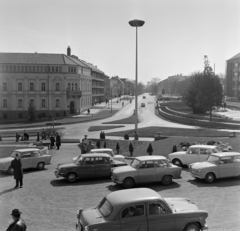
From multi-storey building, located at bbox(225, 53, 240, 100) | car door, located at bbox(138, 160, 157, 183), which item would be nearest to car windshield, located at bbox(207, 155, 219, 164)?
car door, located at bbox(138, 160, 157, 183)

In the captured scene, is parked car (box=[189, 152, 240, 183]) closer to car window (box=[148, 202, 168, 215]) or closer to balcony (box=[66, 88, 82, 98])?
car window (box=[148, 202, 168, 215])

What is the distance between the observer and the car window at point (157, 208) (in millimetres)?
8026

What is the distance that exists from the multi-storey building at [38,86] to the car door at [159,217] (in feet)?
214

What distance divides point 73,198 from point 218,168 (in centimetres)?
662

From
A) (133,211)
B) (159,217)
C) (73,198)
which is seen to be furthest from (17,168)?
(159,217)

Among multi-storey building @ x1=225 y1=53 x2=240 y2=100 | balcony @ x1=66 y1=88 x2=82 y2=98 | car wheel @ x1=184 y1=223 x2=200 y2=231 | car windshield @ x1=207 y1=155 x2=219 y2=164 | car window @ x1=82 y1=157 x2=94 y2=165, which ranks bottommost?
car wheel @ x1=184 y1=223 x2=200 y2=231

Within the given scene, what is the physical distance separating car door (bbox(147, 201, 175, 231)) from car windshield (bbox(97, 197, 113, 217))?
0.98 metres

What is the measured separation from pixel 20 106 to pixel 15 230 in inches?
2707

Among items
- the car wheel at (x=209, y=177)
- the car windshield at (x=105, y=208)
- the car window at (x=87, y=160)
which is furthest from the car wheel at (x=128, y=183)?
the car windshield at (x=105, y=208)

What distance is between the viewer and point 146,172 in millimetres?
13906

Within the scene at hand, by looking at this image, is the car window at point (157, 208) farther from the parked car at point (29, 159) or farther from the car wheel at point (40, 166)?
the car wheel at point (40, 166)

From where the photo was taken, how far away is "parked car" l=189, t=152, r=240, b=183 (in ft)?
46.9

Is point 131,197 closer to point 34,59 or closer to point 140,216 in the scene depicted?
point 140,216

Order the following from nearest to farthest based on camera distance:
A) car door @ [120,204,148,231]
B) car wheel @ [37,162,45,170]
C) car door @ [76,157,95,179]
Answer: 1. car door @ [120,204,148,231]
2. car door @ [76,157,95,179]
3. car wheel @ [37,162,45,170]
